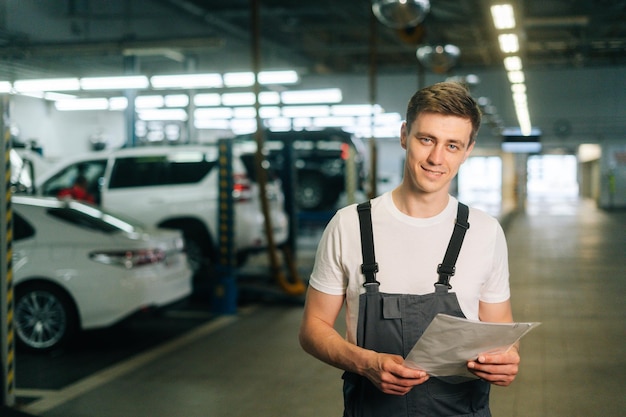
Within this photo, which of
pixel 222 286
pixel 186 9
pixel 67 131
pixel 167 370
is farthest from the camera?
pixel 67 131

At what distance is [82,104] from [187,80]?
4003 millimetres

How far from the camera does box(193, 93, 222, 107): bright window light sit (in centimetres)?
2108

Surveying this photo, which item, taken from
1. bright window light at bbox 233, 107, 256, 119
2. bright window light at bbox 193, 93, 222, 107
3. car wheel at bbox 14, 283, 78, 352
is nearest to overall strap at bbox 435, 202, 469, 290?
car wheel at bbox 14, 283, 78, 352

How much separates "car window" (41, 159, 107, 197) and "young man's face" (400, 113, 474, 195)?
32.9 ft

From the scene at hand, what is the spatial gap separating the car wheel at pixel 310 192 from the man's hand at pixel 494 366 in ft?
56.5

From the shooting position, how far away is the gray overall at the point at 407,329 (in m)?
2.28

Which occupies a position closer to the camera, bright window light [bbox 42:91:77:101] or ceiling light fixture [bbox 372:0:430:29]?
ceiling light fixture [bbox 372:0:430:29]

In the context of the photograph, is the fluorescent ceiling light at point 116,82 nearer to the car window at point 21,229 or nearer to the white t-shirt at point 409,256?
the car window at point 21,229

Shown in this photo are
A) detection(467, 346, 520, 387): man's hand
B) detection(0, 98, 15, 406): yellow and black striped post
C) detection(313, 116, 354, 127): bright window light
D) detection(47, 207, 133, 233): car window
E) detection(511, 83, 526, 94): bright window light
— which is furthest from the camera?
detection(313, 116, 354, 127): bright window light

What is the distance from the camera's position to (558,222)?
2762cm

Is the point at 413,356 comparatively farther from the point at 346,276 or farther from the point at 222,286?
Result: the point at 222,286

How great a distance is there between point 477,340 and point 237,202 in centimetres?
914

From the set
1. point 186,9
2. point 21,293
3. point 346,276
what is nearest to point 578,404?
point 346,276

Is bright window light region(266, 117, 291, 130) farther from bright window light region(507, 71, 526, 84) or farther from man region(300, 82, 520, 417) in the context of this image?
man region(300, 82, 520, 417)
